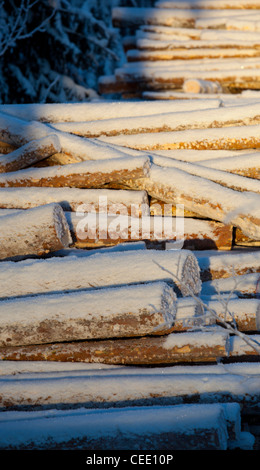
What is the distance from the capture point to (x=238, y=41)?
7.57m

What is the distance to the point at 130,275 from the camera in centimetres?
290

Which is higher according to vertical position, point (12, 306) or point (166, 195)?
point (166, 195)

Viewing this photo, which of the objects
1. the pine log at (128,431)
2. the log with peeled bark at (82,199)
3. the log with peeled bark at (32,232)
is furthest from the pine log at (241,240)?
the pine log at (128,431)

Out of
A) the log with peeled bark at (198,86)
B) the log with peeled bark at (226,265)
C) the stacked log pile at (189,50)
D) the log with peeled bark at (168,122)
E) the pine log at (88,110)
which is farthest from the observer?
the stacked log pile at (189,50)

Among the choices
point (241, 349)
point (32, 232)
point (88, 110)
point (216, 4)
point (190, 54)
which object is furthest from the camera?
point (216, 4)

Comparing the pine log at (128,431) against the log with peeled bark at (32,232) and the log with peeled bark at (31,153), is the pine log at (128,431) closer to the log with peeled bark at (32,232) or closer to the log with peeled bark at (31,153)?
the log with peeled bark at (32,232)

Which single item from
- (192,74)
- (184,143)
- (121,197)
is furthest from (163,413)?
(192,74)

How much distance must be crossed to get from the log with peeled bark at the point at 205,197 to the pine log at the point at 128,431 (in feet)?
5.48

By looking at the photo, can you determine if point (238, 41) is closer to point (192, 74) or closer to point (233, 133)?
point (192, 74)

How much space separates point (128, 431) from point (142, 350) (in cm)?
55

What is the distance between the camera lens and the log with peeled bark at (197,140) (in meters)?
4.18

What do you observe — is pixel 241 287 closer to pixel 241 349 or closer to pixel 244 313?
pixel 244 313

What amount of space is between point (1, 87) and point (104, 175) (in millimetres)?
8132

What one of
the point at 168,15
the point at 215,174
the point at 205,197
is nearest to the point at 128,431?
the point at 205,197
